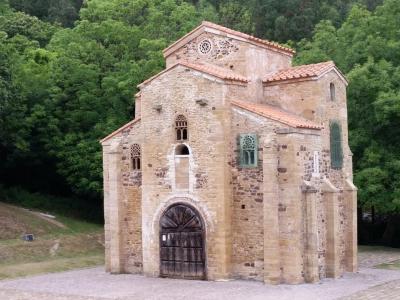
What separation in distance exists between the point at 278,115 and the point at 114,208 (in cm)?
738

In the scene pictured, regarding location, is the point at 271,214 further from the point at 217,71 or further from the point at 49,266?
the point at 49,266

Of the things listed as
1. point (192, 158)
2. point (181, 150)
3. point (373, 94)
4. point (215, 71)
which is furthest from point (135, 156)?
point (373, 94)

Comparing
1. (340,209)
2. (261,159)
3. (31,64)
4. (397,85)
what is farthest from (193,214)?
(31,64)

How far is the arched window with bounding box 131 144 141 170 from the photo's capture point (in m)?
24.5

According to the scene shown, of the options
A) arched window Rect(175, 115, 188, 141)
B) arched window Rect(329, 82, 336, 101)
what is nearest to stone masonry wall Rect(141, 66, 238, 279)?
arched window Rect(175, 115, 188, 141)

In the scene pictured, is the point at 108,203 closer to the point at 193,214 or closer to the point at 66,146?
the point at 193,214

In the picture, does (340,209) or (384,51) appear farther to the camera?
(384,51)

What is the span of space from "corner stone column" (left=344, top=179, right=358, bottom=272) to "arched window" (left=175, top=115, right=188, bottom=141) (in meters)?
6.53

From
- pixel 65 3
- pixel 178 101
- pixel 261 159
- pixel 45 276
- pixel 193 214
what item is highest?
pixel 65 3

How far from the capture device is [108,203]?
25.0m

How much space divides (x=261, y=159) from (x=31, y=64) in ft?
73.5

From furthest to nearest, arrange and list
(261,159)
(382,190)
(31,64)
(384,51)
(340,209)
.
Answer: (31,64) → (384,51) → (382,190) → (340,209) → (261,159)

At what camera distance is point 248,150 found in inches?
862

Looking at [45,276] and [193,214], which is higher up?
[193,214]
